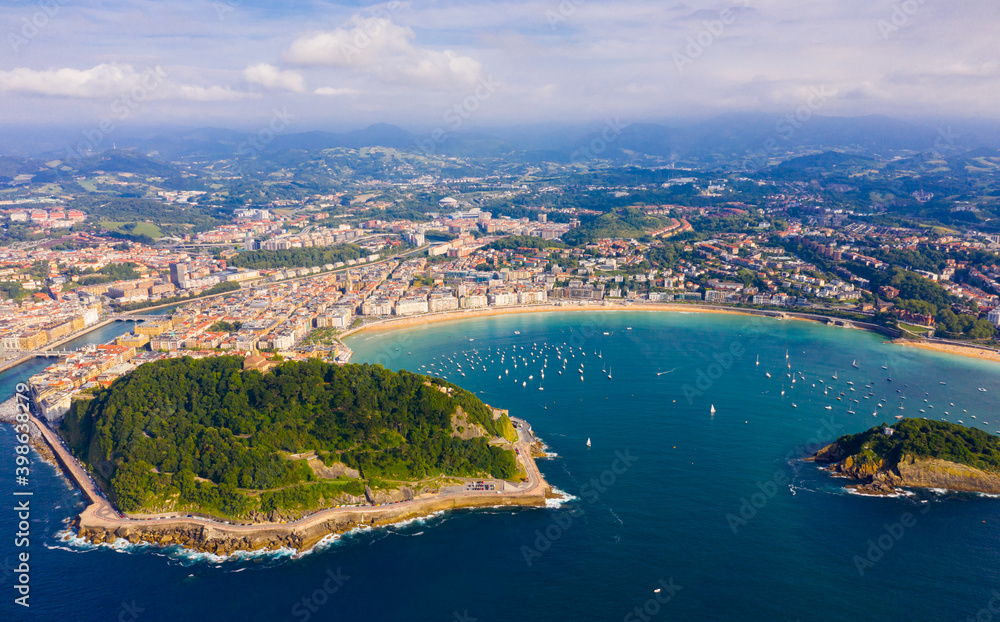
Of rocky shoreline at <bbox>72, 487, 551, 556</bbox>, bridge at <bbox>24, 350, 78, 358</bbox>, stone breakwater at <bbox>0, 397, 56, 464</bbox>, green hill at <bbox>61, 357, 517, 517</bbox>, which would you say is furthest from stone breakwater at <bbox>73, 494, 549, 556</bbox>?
bridge at <bbox>24, 350, 78, 358</bbox>

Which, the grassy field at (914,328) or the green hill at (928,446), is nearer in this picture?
the green hill at (928,446)

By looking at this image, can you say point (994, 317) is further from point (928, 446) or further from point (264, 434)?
point (264, 434)

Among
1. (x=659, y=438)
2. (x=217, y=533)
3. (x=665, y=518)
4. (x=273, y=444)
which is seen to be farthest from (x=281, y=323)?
(x=665, y=518)

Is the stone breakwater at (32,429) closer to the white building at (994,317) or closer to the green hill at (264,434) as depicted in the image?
the green hill at (264,434)

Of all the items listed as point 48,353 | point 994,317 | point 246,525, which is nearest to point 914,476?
point 246,525

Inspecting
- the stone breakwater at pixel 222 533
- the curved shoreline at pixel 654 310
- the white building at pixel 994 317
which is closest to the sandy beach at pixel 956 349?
the curved shoreline at pixel 654 310

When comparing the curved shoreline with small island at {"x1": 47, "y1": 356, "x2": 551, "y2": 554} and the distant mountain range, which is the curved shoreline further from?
the distant mountain range
